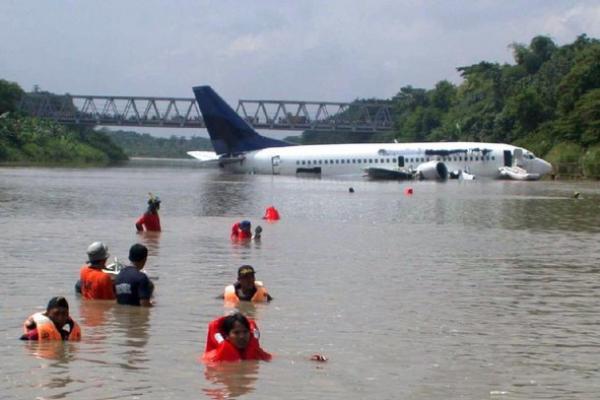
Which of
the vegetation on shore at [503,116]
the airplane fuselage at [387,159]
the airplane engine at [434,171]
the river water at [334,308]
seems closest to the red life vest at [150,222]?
the river water at [334,308]

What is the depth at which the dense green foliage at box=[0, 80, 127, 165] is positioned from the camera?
397 feet

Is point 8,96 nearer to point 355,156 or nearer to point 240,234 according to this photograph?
point 355,156

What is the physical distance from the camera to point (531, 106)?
96.9 m

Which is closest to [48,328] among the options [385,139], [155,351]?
[155,351]

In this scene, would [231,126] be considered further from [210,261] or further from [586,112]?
[210,261]

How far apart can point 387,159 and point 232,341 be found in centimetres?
6578

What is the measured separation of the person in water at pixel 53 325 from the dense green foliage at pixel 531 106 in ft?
218

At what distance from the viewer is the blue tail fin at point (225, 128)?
85.4 meters

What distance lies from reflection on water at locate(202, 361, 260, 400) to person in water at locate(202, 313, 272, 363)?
9cm

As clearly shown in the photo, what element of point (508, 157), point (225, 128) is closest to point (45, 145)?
point (225, 128)

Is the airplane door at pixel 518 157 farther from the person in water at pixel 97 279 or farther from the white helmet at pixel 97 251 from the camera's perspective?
the white helmet at pixel 97 251

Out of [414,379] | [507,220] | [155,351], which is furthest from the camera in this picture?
[507,220]

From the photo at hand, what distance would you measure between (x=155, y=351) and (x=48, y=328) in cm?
118

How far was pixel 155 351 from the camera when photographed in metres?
13.4
